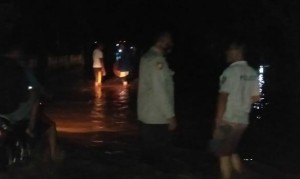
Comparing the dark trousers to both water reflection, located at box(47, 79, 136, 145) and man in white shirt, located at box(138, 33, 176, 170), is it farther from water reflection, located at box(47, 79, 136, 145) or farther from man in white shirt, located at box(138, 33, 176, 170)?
water reflection, located at box(47, 79, 136, 145)

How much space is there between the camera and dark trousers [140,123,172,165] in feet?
30.6

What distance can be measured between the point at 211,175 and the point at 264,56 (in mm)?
7748

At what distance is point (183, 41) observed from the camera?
32812mm

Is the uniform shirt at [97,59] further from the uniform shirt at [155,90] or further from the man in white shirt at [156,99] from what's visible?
the uniform shirt at [155,90]

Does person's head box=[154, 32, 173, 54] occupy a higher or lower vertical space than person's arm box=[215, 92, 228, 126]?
higher

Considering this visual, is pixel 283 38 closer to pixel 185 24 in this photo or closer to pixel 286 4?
pixel 286 4

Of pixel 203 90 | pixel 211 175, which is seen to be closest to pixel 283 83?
pixel 211 175

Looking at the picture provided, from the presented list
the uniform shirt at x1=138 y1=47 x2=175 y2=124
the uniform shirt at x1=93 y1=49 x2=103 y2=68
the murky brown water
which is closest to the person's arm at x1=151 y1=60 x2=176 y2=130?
the uniform shirt at x1=138 y1=47 x2=175 y2=124

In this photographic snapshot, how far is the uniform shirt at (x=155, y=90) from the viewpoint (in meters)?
9.08

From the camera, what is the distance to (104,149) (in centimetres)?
1250

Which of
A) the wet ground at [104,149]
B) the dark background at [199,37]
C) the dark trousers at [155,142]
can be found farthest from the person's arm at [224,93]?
the dark background at [199,37]

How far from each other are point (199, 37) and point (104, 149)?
18133 millimetres

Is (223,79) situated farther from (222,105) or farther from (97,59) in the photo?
(97,59)

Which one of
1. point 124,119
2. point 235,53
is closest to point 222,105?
point 235,53
